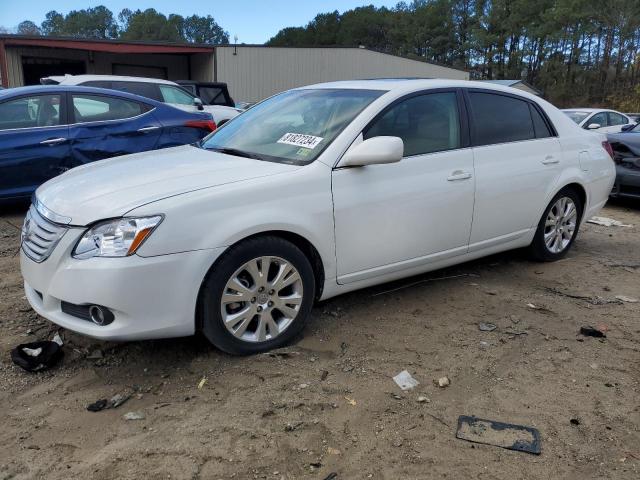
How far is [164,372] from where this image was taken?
3.18m

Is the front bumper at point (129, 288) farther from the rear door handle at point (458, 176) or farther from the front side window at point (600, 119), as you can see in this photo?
the front side window at point (600, 119)

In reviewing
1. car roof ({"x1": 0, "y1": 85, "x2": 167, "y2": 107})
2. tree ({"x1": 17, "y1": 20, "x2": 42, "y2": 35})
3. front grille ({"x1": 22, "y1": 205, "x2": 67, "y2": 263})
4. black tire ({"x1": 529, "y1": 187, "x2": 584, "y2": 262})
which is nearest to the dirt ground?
front grille ({"x1": 22, "y1": 205, "x2": 67, "y2": 263})

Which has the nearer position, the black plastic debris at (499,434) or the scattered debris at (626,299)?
the black plastic debris at (499,434)

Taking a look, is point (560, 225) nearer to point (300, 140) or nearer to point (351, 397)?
point (300, 140)

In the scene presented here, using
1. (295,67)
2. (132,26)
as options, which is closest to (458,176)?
(295,67)

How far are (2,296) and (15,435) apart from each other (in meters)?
1.82

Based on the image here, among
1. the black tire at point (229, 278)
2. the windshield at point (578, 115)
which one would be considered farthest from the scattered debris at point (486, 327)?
A: the windshield at point (578, 115)

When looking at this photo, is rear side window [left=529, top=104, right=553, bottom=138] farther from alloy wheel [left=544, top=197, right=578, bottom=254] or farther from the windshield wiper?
the windshield wiper

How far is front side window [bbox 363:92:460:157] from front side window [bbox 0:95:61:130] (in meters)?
4.36

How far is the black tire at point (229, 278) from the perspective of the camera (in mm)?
3057

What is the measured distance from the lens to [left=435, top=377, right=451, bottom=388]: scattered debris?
308cm

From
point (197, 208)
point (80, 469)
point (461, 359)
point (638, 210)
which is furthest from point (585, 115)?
point (80, 469)

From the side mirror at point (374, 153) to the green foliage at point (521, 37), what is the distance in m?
27.6

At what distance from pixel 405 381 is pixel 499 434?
0.60 meters
